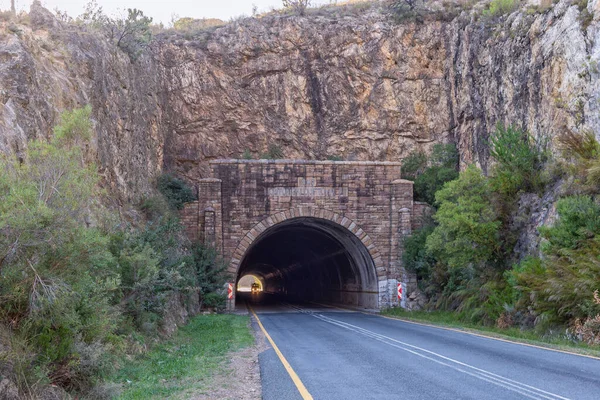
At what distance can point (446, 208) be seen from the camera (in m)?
22.0

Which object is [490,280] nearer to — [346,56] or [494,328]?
[494,328]

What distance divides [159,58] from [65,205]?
2718cm

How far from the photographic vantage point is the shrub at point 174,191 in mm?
29500

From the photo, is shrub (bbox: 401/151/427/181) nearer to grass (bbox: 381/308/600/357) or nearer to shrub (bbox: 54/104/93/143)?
grass (bbox: 381/308/600/357)

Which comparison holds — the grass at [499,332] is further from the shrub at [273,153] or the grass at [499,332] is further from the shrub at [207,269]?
the shrub at [273,153]

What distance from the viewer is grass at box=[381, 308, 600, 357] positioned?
1293cm

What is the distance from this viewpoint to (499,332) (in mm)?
17281

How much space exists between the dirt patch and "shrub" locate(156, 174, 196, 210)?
17.0 metres

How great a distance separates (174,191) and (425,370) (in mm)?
22539

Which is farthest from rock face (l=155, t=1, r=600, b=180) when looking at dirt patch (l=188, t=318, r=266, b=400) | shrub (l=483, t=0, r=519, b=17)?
dirt patch (l=188, t=318, r=266, b=400)

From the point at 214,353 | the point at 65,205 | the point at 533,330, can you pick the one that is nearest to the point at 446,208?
the point at 533,330

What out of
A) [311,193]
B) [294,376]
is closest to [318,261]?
[311,193]

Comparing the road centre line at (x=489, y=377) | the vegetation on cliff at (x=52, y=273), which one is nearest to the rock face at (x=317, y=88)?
the road centre line at (x=489, y=377)

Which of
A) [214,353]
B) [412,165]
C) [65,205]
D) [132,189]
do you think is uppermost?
[412,165]
